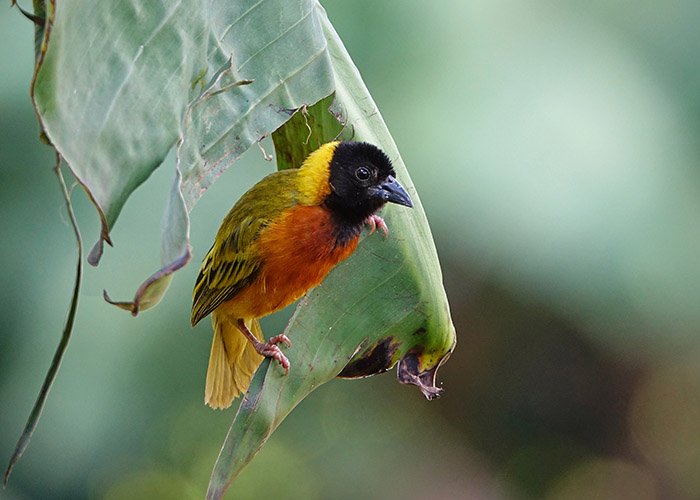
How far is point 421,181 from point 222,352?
1.28 metres

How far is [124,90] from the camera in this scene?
0.69 meters

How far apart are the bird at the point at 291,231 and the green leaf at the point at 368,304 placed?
271 mm

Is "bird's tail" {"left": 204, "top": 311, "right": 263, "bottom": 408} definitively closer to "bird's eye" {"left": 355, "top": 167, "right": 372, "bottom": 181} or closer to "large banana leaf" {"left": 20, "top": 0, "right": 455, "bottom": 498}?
"bird's eye" {"left": 355, "top": 167, "right": 372, "bottom": 181}

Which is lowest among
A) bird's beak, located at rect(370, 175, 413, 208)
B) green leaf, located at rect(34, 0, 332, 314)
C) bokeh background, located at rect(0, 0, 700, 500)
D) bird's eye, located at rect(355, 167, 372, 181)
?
bokeh background, located at rect(0, 0, 700, 500)

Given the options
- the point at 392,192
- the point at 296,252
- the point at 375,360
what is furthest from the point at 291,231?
the point at 375,360

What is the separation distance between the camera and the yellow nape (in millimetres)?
1566

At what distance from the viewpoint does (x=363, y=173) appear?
1.58m

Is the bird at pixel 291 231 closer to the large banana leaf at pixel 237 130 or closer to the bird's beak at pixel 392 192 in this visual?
the bird's beak at pixel 392 192

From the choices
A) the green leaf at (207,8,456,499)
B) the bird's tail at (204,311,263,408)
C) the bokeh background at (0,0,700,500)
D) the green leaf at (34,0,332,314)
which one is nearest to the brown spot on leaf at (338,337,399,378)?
the green leaf at (207,8,456,499)

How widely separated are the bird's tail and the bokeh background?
545mm

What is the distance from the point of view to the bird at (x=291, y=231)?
154 cm

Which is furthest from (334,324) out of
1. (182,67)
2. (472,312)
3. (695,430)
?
(695,430)

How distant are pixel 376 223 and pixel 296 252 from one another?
24cm

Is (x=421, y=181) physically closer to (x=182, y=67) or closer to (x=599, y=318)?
(x=599, y=318)
